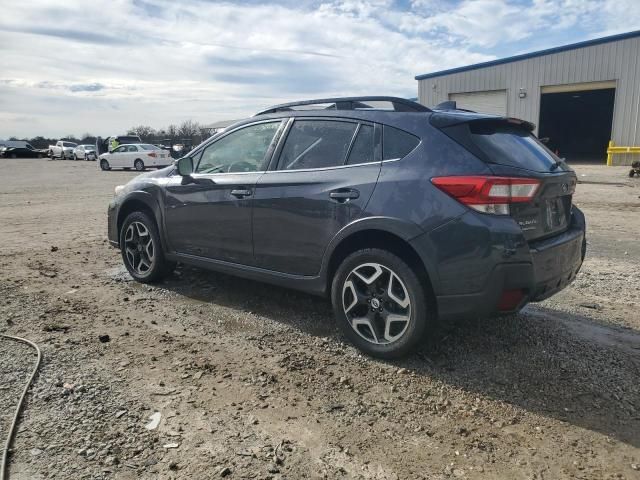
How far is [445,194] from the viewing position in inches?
127

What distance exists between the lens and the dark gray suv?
3172 mm

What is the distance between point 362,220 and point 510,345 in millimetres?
1557

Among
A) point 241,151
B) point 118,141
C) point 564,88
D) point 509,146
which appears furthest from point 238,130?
point 118,141

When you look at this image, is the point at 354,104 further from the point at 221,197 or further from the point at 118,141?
the point at 118,141

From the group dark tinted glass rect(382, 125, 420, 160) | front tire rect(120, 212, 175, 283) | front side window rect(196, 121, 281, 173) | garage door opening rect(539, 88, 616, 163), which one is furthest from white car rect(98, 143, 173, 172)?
dark tinted glass rect(382, 125, 420, 160)

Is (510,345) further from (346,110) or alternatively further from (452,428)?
(346,110)

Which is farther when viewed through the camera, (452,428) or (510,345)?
(510,345)

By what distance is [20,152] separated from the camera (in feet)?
178

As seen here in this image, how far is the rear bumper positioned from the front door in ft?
6.24

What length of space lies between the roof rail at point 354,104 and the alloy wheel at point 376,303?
3.87ft

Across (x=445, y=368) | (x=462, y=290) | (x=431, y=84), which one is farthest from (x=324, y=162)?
(x=431, y=84)

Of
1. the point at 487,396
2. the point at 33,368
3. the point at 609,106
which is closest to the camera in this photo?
the point at 487,396

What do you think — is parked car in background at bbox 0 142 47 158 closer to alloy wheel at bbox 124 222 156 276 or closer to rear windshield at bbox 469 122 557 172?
alloy wheel at bbox 124 222 156 276

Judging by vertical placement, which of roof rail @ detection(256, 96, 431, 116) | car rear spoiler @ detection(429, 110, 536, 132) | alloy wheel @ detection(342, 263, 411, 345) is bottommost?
alloy wheel @ detection(342, 263, 411, 345)
